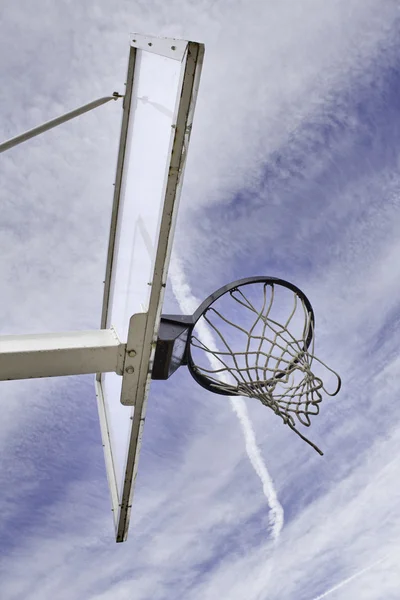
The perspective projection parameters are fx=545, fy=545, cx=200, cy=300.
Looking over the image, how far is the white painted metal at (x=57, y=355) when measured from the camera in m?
2.79

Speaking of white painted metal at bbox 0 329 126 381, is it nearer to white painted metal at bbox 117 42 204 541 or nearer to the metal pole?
white painted metal at bbox 117 42 204 541

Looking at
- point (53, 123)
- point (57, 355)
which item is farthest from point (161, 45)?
point (57, 355)

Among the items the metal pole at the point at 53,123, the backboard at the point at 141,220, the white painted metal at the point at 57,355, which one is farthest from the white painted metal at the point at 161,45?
the white painted metal at the point at 57,355

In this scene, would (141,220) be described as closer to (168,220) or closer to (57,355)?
(168,220)

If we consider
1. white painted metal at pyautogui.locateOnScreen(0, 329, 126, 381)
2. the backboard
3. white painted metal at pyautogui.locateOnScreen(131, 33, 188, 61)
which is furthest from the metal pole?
white painted metal at pyautogui.locateOnScreen(0, 329, 126, 381)

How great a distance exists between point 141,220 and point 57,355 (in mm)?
908

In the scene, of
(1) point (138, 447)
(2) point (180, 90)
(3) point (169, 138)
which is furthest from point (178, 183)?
(1) point (138, 447)

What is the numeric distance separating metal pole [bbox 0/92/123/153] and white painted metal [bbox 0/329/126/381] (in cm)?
109

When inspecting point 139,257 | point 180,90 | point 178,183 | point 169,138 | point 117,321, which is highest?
point 180,90

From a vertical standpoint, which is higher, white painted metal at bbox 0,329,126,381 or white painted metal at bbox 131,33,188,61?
white painted metal at bbox 131,33,188,61

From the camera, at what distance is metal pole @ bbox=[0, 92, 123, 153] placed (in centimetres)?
306

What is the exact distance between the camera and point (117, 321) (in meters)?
3.30

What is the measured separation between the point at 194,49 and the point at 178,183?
582mm

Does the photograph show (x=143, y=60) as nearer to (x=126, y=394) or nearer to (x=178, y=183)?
(x=178, y=183)
